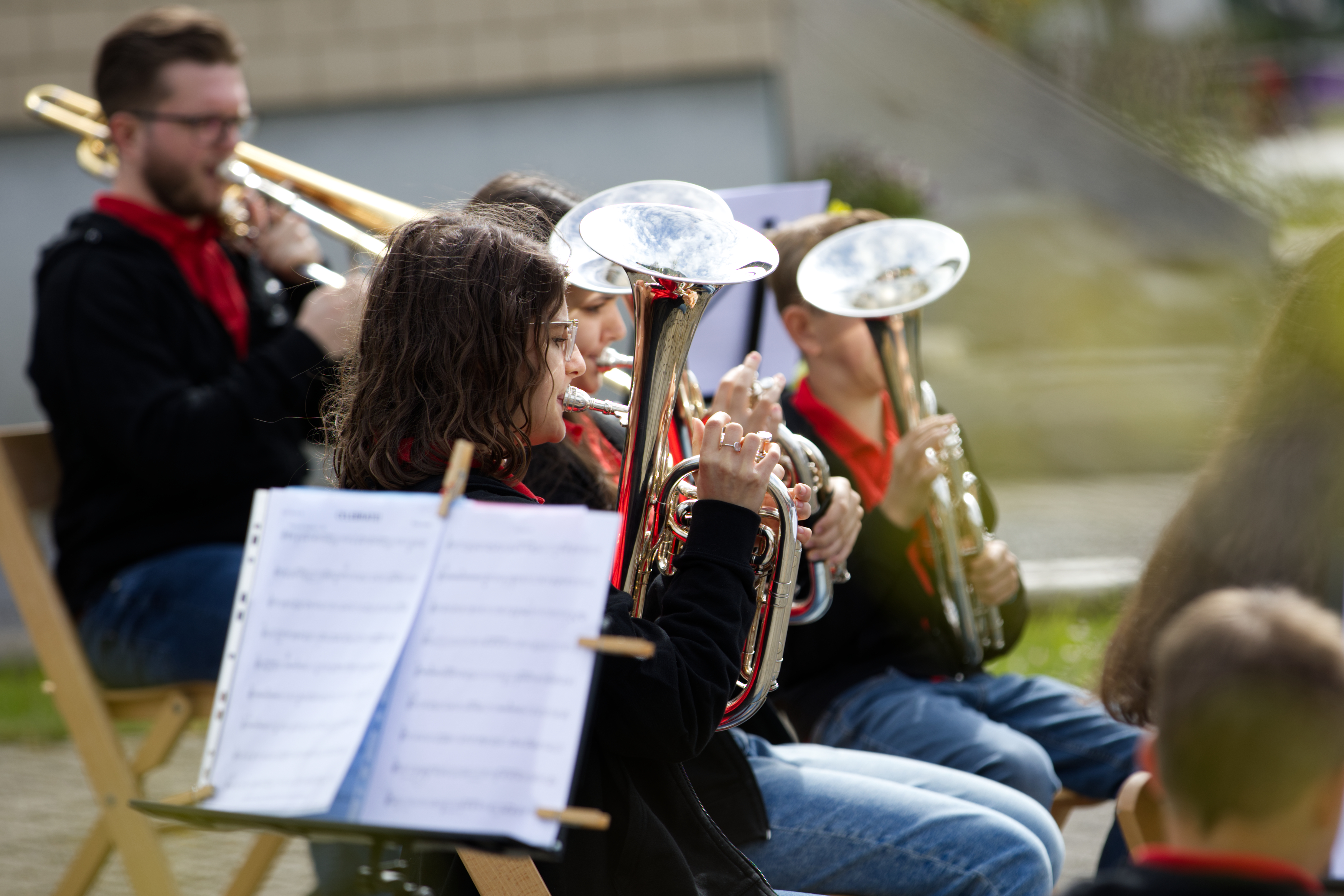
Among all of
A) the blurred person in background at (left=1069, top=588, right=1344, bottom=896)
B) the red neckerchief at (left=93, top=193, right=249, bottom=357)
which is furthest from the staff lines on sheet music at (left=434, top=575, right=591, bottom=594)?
the red neckerchief at (left=93, top=193, right=249, bottom=357)

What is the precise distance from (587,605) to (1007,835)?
95 cm

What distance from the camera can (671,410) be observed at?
69.1 inches

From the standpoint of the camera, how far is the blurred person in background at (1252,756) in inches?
41.7

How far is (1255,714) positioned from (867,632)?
1.37m

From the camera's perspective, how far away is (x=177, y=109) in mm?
3160

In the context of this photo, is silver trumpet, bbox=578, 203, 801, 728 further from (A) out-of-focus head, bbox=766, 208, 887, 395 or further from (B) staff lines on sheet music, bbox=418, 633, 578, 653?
(A) out-of-focus head, bbox=766, 208, 887, 395

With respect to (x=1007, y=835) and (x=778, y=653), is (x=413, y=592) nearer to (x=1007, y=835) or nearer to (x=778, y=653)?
(x=778, y=653)

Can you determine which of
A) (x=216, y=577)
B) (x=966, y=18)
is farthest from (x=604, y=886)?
(x=966, y=18)

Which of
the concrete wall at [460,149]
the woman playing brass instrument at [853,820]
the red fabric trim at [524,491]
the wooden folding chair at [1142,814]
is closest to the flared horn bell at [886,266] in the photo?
the woman playing brass instrument at [853,820]

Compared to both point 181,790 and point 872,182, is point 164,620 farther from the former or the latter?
point 872,182

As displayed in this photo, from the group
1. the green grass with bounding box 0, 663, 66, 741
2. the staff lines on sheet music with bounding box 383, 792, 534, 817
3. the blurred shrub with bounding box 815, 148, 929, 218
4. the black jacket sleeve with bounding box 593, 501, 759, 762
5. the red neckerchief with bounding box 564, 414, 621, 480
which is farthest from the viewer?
the blurred shrub with bounding box 815, 148, 929, 218

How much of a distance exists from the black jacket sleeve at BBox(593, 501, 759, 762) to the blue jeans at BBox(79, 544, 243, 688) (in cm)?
140

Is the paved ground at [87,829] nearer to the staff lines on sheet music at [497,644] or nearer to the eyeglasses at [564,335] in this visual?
the eyeglasses at [564,335]

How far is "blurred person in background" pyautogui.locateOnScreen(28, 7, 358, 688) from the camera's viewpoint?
109 inches
